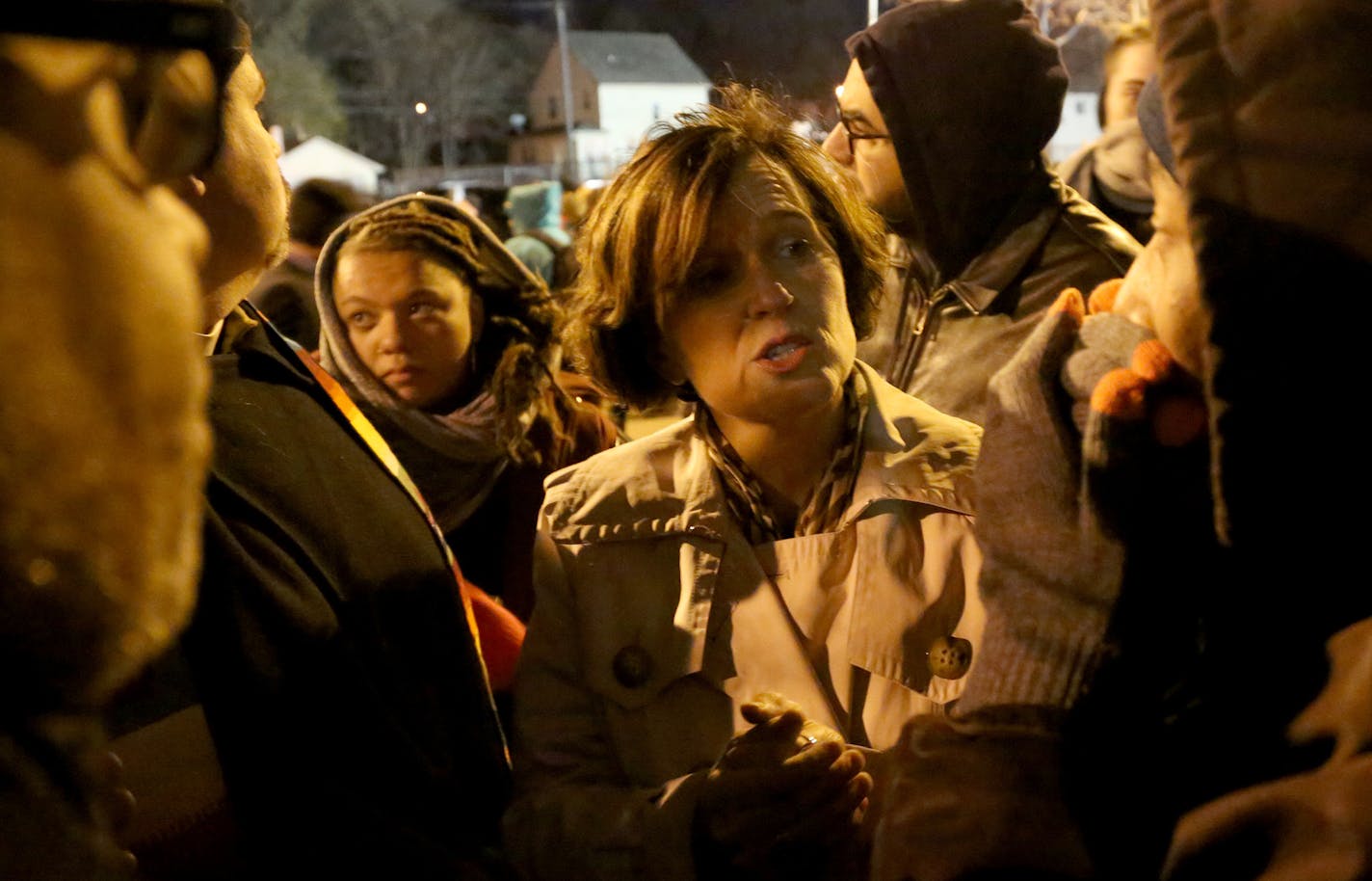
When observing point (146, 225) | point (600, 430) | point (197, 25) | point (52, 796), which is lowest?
point (600, 430)

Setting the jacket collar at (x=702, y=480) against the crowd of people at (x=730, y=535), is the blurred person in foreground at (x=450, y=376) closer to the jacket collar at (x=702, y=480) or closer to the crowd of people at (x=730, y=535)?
the crowd of people at (x=730, y=535)

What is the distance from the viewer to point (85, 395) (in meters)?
0.55

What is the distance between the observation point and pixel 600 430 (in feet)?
10.1


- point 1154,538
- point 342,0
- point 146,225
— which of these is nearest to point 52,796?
point 146,225

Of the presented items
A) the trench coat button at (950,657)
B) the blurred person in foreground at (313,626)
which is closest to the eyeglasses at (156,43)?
the blurred person in foreground at (313,626)

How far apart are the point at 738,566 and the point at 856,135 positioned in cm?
146

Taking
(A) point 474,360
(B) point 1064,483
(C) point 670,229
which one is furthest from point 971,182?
(B) point 1064,483

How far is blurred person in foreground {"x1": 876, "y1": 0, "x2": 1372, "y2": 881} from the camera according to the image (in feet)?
2.55

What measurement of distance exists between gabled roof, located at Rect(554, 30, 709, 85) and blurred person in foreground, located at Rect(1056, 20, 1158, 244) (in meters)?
31.7

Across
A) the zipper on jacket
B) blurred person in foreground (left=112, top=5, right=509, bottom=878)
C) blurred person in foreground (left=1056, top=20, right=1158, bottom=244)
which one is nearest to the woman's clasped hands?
blurred person in foreground (left=112, top=5, right=509, bottom=878)

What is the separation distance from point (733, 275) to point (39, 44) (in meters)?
1.07

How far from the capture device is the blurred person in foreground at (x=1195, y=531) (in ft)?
2.55

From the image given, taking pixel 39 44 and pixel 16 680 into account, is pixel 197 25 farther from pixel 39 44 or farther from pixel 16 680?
pixel 16 680

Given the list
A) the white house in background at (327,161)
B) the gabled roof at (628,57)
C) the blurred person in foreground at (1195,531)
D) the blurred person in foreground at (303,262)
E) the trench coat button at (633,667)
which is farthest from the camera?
the gabled roof at (628,57)
